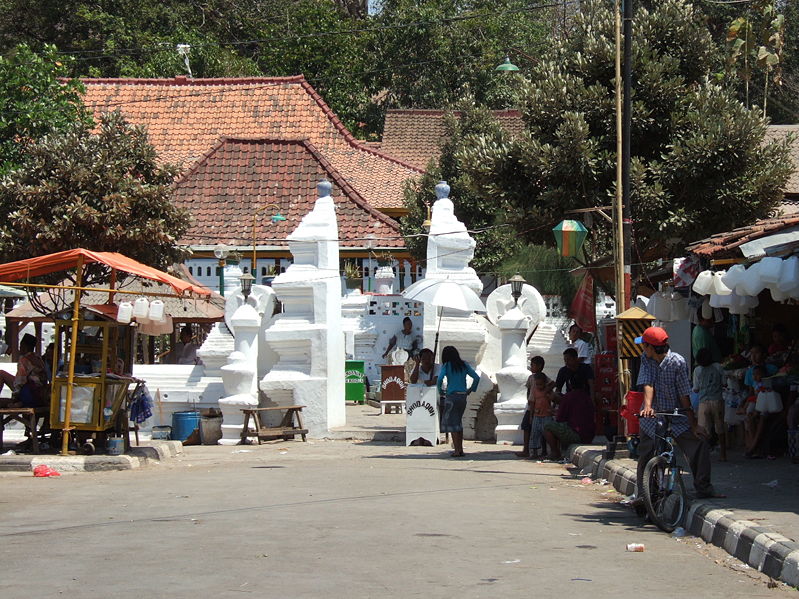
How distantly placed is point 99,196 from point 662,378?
12.8 m

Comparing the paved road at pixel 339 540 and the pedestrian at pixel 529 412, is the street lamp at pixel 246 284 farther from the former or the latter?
the paved road at pixel 339 540

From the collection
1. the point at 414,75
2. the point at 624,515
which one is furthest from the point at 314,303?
the point at 414,75

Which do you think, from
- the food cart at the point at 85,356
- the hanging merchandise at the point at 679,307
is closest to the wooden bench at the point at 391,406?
the hanging merchandise at the point at 679,307

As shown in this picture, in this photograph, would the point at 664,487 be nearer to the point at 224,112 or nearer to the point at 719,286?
the point at 719,286

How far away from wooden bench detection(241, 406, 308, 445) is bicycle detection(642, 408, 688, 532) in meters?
10.0

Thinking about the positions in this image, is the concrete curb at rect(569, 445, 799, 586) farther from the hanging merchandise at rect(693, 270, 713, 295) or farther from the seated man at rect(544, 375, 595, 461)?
the seated man at rect(544, 375, 595, 461)

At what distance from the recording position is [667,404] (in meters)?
10.9

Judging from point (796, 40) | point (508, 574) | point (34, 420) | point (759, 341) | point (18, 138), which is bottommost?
point (508, 574)

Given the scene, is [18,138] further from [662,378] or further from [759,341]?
[662,378]

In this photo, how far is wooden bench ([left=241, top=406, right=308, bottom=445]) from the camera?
1972 cm

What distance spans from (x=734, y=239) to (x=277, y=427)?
28.3 ft

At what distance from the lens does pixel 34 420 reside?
15945 mm

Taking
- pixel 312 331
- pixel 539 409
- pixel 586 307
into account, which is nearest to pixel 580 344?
pixel 586 307

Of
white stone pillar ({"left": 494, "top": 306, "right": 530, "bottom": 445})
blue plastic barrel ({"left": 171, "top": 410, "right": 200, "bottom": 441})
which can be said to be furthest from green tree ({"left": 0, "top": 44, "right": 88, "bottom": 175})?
white stone pillar ({"left": 494, "top": 306, "right": 530, "bottom": 445})
